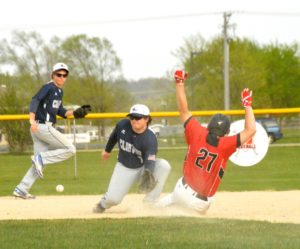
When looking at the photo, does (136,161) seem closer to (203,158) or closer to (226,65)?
(203,158)

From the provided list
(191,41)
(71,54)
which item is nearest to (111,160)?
(191,41)

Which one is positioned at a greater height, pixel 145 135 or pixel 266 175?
pixel 145 135

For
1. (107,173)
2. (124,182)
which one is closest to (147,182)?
(124,182)

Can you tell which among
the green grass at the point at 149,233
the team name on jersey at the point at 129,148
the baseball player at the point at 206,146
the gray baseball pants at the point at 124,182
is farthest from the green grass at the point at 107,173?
the green grass at the point at 149,233

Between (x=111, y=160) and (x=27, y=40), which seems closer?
(x=111, y=160)

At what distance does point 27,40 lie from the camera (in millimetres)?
53188

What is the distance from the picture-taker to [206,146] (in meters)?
8.12

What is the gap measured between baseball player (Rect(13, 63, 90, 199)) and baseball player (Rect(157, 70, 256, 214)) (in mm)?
2955

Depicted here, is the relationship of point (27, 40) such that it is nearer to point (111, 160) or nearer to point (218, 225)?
point (111, 160)

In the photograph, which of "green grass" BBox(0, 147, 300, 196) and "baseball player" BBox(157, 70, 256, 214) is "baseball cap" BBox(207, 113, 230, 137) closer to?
"baseball player" BBox(157, 70, 256, 214)

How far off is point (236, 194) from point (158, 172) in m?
2.89

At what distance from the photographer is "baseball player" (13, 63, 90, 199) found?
34.9ft

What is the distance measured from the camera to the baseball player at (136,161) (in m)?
9.09

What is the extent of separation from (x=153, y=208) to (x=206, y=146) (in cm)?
165
